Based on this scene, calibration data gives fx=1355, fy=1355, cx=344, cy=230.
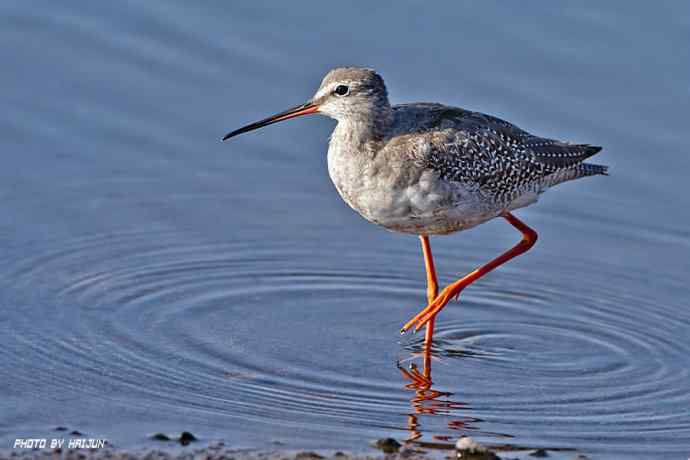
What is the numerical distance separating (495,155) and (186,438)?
443 centimetres

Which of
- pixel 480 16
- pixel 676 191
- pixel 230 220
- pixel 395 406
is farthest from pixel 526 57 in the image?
pixel 395 406

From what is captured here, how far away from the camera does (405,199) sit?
11500 millimetres

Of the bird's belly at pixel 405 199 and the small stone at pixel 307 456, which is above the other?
the bird's belly at pixel 405 199

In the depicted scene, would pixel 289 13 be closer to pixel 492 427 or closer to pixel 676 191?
pixel 676 191

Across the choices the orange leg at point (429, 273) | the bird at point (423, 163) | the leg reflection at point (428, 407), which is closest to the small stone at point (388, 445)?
the leg reflection at point (428, 407)

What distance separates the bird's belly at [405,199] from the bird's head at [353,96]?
58 cm

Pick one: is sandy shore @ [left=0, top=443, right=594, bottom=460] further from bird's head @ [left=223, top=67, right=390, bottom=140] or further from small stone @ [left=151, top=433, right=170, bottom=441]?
bird's head @ [left=223, top=67, right=390, bottom=140]

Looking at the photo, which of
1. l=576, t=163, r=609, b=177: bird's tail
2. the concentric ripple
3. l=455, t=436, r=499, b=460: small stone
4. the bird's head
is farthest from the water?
the bird's head

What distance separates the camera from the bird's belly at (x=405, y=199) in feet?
37.7

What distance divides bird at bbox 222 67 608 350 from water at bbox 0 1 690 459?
1.07 m

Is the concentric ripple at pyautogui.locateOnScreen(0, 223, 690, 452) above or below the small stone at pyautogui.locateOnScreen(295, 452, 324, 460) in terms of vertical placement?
above

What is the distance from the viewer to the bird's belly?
37.7 feet

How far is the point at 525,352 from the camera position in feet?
39.1

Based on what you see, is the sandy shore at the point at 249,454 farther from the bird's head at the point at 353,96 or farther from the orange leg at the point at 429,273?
the bird's head at the point at 353,96
